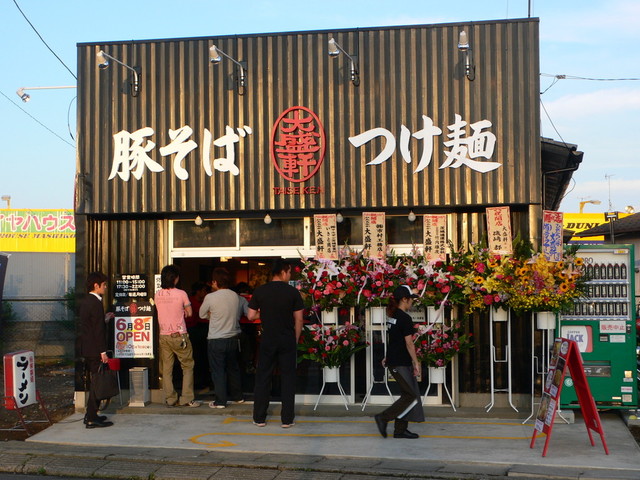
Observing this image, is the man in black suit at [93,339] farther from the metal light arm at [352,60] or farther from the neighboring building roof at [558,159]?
the neighboring building roof at [558,159]

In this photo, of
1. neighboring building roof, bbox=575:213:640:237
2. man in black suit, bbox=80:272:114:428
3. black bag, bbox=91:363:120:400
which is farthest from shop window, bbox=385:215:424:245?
neighboring building roof, bbox=575:213:640:237

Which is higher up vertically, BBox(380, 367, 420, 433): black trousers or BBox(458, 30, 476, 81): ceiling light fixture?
BBox(458, 30, 476, 81): ceiling light fixture

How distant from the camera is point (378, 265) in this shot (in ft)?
35.2

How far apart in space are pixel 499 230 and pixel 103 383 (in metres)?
5.42

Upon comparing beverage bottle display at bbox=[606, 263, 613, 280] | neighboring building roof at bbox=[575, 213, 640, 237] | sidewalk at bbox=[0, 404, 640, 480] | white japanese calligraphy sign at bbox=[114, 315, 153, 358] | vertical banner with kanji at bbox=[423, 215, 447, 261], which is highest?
neighboring building roof at bbox=[575, 213, 640, 237]

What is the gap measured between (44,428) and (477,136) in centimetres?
678

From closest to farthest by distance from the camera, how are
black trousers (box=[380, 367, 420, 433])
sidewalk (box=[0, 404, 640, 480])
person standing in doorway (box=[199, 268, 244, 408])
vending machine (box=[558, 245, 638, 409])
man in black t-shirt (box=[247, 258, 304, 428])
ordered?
sidewalk (box=[0, 404, 640, 480]), black trousers (box=[380, 367, 420, 433]), man in black t-shirt (box=[247, 258, 304, 428]), vending machine (box=[558, 245, 638, 409]), person standing in doorway (box=[199, 268, 244, 408])

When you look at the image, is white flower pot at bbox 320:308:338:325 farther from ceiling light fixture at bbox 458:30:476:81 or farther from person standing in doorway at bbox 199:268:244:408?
ceiling light fixture at bbox 458:30:476:81

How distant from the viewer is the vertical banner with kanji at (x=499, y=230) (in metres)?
10.5

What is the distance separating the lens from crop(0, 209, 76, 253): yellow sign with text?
32.0m

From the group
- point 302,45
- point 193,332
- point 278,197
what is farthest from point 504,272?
point 193,332

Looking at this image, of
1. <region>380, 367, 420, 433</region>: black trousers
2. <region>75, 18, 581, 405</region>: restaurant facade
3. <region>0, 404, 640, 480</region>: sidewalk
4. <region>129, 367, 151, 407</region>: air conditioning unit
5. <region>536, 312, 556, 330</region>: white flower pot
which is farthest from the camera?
<region>129, 367, 151, 407</region>: air conditioning unit

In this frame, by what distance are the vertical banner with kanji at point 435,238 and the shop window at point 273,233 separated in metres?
1.79

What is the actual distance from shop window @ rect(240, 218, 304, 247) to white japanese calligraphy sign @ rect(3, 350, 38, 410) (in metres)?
3.33
